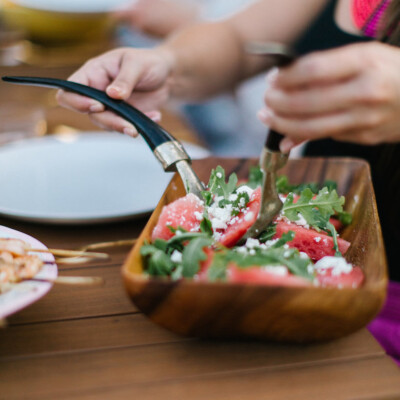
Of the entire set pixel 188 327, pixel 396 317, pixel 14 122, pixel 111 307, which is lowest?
pixel 14 122

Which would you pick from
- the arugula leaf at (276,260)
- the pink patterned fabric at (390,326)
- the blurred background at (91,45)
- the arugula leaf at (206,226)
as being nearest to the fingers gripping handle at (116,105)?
the arugula leaf at (206,226)

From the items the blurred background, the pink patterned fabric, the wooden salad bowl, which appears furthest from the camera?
the blurred background

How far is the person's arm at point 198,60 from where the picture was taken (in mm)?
1045

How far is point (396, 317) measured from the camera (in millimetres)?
906

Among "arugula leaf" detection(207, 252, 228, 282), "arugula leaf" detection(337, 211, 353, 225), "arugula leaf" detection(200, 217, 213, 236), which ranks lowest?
"arugula leaf" detection(337, 211, 353, 225)

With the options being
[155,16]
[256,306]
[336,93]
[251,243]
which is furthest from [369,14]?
[155,16]

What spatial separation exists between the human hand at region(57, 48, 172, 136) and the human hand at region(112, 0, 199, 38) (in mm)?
1349

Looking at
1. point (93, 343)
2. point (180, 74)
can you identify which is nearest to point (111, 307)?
point (93, 343)

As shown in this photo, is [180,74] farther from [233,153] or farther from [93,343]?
[93,343]

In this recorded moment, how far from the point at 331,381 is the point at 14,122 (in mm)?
1278

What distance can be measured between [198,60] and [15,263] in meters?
1.06

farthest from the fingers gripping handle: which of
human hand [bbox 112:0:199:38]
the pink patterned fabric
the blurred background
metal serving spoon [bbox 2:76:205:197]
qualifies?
human hand [bbox 112:0:199:38]

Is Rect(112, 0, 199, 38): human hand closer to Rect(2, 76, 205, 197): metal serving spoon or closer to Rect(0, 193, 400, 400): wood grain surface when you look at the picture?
Rect(2, 76, 205, 197): metal serving spoon

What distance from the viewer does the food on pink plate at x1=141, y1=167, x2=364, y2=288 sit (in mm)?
519
